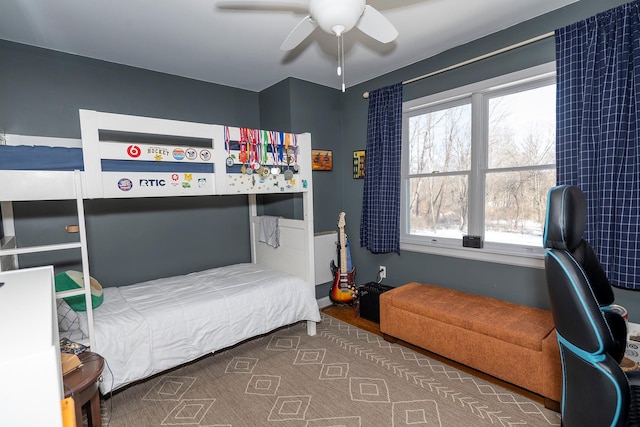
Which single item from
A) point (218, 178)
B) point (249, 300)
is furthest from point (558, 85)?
point (249, 300)

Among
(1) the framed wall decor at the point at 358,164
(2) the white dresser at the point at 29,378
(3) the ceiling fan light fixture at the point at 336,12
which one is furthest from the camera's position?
(1) the framed wall decor at the point at 358,164

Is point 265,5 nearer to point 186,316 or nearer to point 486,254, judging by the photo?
point 186,316

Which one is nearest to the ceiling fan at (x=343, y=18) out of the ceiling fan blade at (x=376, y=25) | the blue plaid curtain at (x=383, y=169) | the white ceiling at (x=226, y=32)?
the ceiling fan blade at (x=376, y=25)

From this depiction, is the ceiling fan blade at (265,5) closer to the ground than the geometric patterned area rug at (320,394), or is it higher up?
higher up

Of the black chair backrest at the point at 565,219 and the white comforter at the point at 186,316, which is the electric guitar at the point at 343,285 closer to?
the white comforter at the point at 186,316

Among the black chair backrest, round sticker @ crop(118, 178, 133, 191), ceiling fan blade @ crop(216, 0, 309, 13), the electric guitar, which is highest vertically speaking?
ceiling fan blade @ crop(216, 0, 309, 13)

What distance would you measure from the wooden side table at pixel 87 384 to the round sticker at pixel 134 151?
1.15 meters

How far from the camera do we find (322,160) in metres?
→ 3.55

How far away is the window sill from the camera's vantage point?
2.34 meters

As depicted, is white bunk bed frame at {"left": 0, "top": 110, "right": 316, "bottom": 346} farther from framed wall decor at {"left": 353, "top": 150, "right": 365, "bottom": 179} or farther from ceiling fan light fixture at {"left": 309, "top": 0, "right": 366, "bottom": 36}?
ceiling fan light fixture at {"left": 309, "top": 0, "right": 366, "bottom": 36}

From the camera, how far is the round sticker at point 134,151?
1.91m

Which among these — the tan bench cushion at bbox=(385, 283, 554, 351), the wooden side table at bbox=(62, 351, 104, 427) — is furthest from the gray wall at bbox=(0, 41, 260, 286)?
the tan bench cushion at bbox=(385, 283, 554, 351)

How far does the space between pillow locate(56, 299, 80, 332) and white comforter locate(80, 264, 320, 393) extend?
7 cm

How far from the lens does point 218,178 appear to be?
7.48 feet
